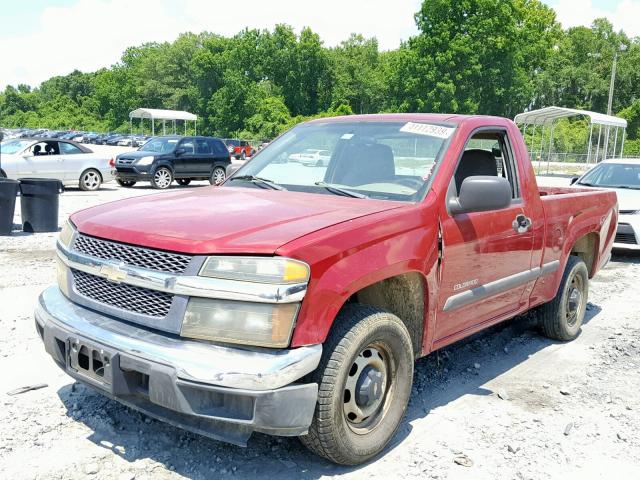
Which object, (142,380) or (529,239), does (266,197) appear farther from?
(529,239)

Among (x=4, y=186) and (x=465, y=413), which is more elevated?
(x=4, y=186)

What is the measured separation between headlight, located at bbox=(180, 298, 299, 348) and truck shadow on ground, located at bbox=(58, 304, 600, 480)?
0.89 meters

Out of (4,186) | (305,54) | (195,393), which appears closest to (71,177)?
(4,186)

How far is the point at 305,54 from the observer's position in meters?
81.9

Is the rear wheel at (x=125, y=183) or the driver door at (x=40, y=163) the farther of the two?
the rear wheel at (x=125, y=183)

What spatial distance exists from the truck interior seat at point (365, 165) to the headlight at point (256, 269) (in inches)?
56.6

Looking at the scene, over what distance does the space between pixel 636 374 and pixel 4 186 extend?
9.52 metres

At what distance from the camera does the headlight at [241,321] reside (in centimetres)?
273

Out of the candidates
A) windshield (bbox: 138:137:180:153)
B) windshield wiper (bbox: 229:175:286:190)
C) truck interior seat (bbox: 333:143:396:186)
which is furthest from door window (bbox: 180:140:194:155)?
truck interior seat (bbox: 333:143:396:186)

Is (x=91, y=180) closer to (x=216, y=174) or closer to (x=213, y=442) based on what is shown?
(x=216, y=174)

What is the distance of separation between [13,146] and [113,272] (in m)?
16.2

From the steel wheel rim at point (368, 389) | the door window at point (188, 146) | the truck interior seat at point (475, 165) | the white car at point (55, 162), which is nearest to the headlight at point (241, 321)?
the steel wheel rim at point (368, 389)

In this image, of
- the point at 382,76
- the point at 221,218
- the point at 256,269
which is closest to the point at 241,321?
the point at 256,269

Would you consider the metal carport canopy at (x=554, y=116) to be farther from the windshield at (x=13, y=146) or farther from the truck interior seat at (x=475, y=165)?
the truck interior seat at (x=475, y=165)
